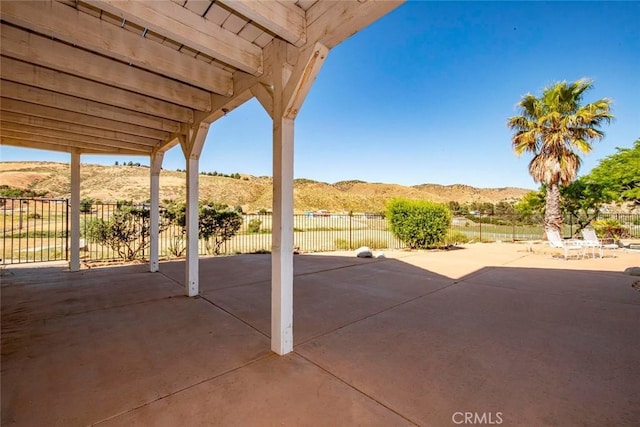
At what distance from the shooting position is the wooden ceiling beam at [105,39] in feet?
6.43

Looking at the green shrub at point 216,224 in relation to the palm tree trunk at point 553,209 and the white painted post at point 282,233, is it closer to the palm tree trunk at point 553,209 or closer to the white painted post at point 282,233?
the white painted post at point 282,233

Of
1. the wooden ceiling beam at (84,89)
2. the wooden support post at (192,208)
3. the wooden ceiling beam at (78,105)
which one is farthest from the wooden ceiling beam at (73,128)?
the wooden support post at (192,208)

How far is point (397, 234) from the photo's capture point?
32.2 feet

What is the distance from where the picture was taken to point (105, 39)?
7.48ft

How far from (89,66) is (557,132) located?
13.1 m

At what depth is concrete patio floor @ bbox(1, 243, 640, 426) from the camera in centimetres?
166

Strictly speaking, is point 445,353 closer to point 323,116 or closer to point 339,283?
point 339,283

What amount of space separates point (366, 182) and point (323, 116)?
59093mm

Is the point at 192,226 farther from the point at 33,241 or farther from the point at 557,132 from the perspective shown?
the point at 33,241

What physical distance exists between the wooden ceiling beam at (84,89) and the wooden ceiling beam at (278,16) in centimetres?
233

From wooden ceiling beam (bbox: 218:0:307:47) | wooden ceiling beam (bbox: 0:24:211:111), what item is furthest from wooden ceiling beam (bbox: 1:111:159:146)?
wooden ceiling beam (bbox: 218:0:307:47)

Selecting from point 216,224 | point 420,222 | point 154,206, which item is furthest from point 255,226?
point 154,206

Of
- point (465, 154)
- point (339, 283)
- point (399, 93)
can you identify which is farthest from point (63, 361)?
point (465, 154)

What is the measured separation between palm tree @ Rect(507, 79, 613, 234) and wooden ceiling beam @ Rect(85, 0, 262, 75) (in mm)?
11459
